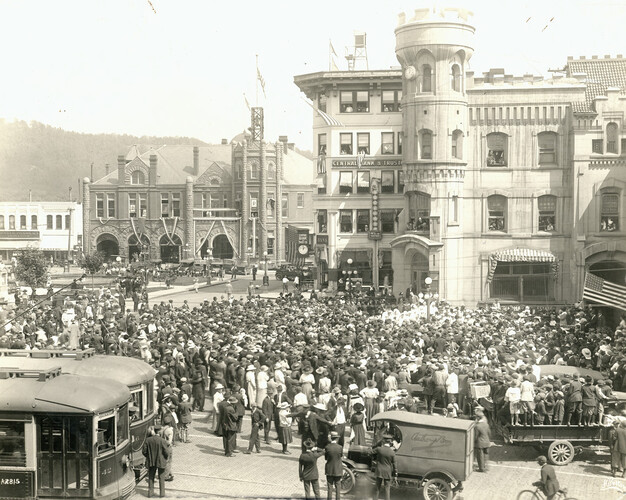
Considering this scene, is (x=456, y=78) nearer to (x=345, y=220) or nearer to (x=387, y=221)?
(x=387, y=221)

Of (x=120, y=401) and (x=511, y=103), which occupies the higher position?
(x=511, y=103)

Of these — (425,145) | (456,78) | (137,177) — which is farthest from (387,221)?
(137,177)

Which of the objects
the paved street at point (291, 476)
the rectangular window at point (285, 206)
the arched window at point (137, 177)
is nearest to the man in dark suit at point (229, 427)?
the paved street at point (291, 476)

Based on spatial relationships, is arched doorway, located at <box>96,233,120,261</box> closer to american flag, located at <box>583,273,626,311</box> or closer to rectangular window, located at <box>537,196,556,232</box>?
rectangular window, located at <box>537,196,556,232</box>

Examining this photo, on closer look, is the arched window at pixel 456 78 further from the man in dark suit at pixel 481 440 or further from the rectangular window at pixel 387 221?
the man in dark suit at pixel 481 440

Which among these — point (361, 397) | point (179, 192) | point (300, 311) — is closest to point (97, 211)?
point (179, 192)

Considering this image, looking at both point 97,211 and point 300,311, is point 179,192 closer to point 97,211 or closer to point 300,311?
point 97,211
